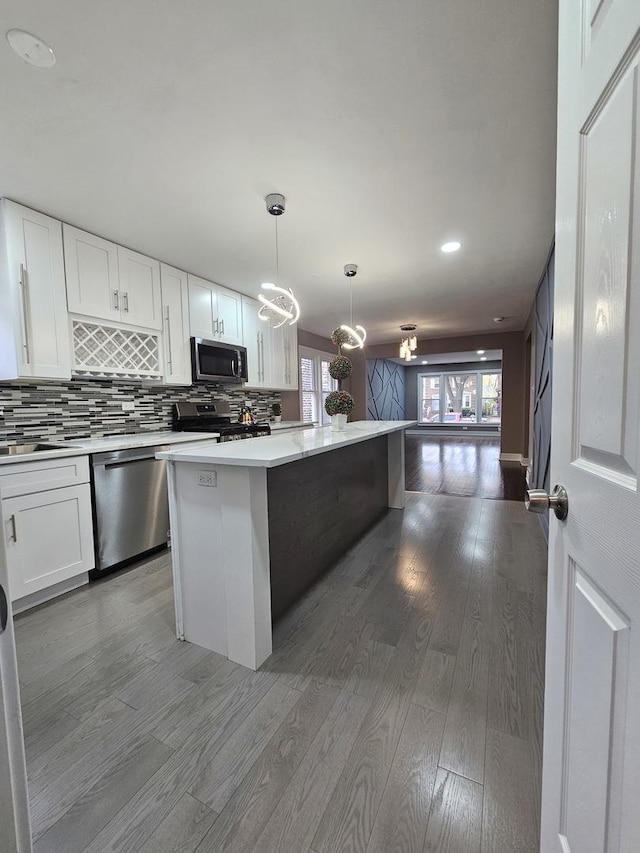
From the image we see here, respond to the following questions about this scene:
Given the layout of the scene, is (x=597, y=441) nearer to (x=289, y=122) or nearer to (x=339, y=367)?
(x=289, y=122)

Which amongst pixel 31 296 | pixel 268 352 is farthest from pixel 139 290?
pixel 268 352

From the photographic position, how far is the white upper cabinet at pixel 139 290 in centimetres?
286

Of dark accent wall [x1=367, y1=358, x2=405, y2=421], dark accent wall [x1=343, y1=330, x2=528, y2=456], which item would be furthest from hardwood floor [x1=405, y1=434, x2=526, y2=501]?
dark accent wall [x1=367, y1=358, x2=405, y2=421]

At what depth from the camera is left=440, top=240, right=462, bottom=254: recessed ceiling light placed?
291 cm

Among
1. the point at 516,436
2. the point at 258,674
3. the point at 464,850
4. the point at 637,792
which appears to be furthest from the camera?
the point at 516,436

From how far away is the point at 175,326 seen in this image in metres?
3.32

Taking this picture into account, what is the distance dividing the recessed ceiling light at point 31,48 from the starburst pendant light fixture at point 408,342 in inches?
173

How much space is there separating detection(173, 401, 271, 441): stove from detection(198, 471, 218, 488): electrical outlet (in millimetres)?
1811

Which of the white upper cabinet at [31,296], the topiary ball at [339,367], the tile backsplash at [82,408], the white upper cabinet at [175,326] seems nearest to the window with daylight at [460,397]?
the tile backsplash at [82,408]

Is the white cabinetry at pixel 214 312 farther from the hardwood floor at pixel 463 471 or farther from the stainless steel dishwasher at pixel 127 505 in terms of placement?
the hardwood floor at pixel 463 471

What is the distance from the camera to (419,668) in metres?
1.56

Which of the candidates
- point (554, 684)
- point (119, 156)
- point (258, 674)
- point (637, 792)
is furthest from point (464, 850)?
point (119, 156)

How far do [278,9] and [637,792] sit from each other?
2039mm

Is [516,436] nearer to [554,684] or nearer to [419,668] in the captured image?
[419,668]
